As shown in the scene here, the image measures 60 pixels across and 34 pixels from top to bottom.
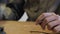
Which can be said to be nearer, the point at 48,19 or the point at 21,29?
the point at 48,19

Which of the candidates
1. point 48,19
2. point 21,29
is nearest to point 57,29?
point 48,19

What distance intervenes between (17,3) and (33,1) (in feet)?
0.43

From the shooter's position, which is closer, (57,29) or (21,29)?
(57,29)

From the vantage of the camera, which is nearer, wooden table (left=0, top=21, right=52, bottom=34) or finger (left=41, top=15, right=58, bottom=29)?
finger (left=41, top=15, right=58, bottom=29)

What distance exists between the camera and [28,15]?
4.75ft

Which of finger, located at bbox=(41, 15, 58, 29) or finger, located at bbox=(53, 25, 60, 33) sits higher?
finger, located at bbox=(41, 15, 58, 29)

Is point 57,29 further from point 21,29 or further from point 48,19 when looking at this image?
point 21,29

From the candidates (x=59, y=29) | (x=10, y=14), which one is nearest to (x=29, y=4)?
(x=10, y=14)

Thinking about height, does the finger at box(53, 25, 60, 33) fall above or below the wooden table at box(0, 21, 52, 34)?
below

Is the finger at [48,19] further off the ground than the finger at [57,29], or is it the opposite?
the finger at [48,19]

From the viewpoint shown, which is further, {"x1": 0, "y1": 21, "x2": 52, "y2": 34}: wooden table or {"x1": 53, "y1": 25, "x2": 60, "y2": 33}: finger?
{"x1": 0, "y1": 21, "x2": 52, "y2": 34}: wooden table

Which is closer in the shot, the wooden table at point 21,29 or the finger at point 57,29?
the finger at point 57,29

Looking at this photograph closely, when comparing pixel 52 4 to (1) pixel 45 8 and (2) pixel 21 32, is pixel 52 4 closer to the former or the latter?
(1) pixel 45 8

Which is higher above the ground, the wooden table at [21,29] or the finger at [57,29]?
the wooden table at [21,29]
